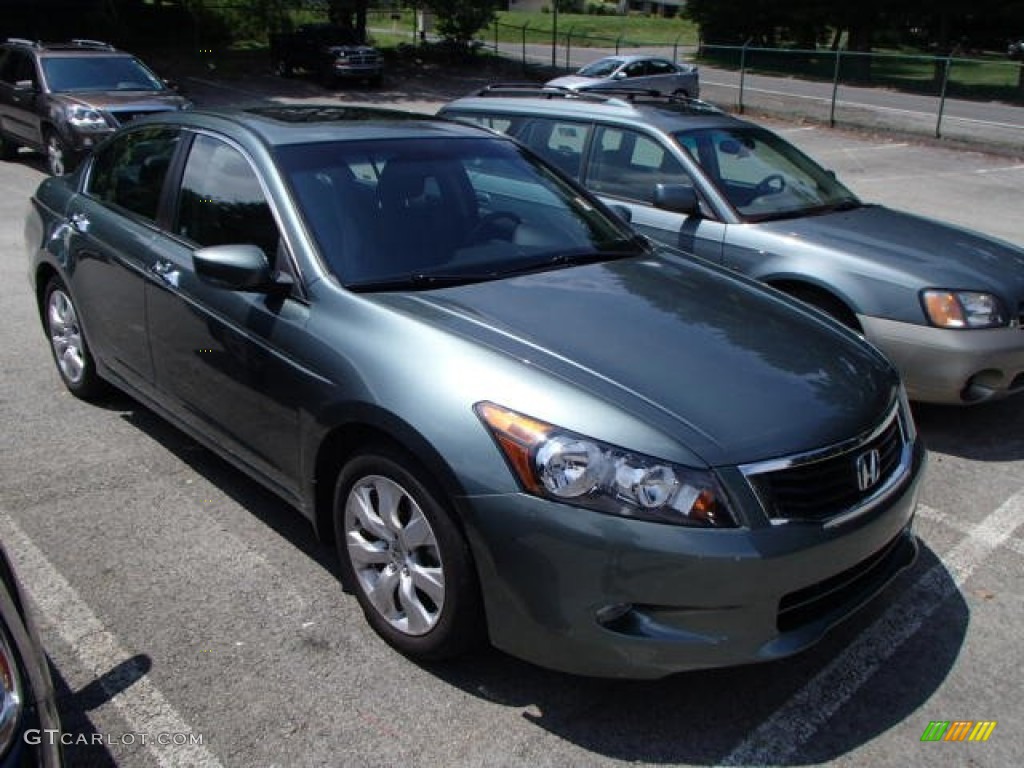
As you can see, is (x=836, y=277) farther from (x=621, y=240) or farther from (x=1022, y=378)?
(x=621, y=240)

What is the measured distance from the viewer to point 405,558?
3043 millimetres

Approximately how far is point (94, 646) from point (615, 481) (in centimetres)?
187

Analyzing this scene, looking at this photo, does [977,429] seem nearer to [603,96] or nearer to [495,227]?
[495,227]

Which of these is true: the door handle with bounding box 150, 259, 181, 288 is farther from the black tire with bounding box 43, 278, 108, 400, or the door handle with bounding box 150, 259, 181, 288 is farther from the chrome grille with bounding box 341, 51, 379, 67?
the chrome grille with bounding box 341, 51, 379, 67

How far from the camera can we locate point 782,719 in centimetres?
288

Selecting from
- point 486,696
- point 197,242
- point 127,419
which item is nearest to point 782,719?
point 486,696

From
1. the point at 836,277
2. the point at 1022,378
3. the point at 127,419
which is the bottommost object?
the point at 127,419

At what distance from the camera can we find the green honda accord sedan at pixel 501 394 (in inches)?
103

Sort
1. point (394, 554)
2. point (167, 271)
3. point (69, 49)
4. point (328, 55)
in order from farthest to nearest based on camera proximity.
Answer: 1. point (328, 55)
2. point (69, 49)
3. point (167, 271)
4. point (394, 554)

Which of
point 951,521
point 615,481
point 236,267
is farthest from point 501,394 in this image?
point 951,521

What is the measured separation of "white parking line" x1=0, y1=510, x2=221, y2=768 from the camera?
2717 millimetres

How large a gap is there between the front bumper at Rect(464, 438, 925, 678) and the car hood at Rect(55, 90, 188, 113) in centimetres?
1059

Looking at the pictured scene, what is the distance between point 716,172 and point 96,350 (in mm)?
3761

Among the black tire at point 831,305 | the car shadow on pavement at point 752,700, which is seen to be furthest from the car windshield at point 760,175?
the car shadow on pavement at point 752,700
